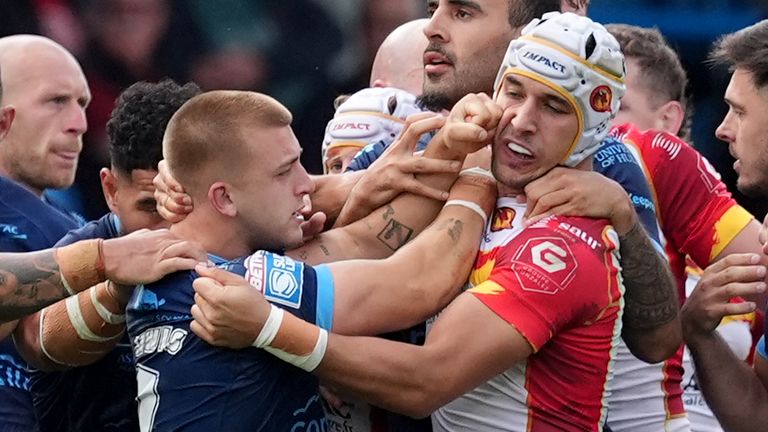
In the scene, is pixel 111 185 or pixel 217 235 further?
pixel 111 185

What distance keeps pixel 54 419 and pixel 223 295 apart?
1.71 meters

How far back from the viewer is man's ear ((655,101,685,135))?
6.42 meters

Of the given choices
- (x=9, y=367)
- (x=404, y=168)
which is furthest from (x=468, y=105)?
(x=9, y=367)

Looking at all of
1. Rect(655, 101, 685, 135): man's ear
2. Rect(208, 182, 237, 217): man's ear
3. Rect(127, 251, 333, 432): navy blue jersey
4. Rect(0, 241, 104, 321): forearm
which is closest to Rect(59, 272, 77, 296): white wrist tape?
Rect(0, 241, 104, 321): forearm

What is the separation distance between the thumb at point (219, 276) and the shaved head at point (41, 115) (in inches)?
101

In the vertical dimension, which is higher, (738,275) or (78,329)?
(738,275)

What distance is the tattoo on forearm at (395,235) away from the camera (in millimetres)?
4238

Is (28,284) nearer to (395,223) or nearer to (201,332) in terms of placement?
(201,332)

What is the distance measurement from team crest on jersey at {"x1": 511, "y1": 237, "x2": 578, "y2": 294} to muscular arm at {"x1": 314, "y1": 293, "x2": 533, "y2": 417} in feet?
0.48

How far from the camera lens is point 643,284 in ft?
13.7

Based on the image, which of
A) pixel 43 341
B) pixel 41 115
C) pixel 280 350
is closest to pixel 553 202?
pixel 280 350

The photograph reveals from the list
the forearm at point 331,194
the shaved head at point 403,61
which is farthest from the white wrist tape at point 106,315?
the shaved head at point 403,61

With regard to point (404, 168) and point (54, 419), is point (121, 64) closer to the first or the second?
point (54, 419)

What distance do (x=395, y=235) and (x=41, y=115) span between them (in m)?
2.52
